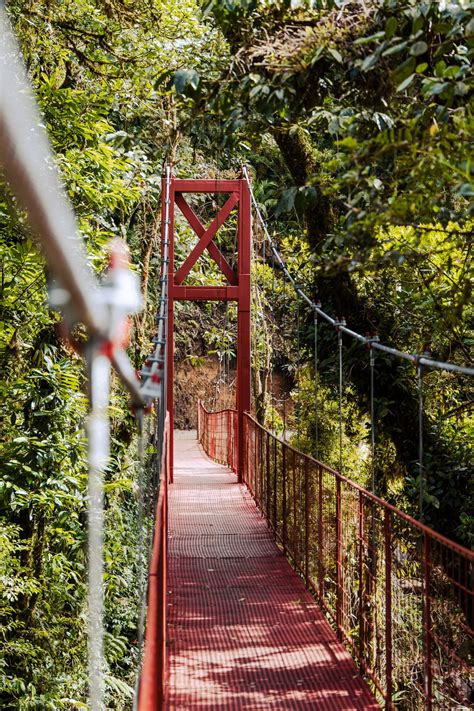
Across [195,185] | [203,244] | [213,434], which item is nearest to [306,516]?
[203,244]

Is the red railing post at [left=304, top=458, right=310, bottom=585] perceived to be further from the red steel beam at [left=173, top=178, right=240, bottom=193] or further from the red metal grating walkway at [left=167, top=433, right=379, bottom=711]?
the red steel beam at [left=173, top=178, right=240, bottom=193]

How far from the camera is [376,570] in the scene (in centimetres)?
365

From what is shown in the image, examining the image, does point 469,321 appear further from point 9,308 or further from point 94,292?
point 94,292

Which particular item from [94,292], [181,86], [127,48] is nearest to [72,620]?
[181,86]

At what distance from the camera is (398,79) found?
2.70 meters

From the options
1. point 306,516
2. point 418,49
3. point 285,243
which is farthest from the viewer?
point 285,243

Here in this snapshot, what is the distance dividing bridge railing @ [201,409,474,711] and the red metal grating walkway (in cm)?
11

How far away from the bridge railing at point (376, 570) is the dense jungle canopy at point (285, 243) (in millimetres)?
601

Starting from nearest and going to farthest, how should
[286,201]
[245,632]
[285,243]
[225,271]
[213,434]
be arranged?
[286,201]
[245,632]
[285,243]
[225,271]
[213,434]

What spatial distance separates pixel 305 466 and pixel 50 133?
2357 mm

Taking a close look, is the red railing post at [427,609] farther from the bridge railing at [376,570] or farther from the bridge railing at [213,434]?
the bridge railing at [213,434]

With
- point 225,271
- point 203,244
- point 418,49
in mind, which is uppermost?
point 203,244

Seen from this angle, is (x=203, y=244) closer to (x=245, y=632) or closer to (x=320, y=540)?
(x=320, y=540)

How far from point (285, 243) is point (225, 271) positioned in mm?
1552
